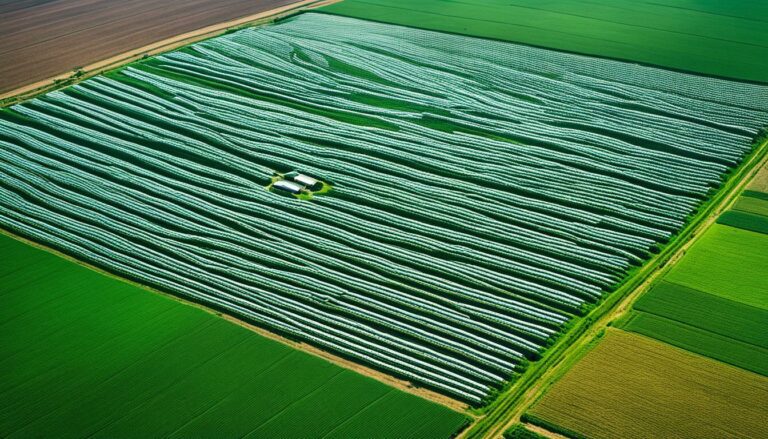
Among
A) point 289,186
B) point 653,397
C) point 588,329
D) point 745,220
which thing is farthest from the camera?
point 289,186

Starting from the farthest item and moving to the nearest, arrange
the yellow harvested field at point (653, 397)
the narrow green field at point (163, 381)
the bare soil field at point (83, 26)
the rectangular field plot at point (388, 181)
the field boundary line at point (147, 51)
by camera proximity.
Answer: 1. the bare soil field at point (83, 26)
2. the field boundary line at point (147, 51)
3. the rectangular field plot at point (388, 181)
4. the narrow green field at point (163, 381)
5. the yellow harvested field at point (653, 397)

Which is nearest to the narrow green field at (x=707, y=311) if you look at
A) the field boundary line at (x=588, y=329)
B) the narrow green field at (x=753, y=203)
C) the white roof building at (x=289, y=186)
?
the field boundary line at (x=588, y=329)

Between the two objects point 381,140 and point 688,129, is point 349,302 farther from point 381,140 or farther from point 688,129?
point 688,129

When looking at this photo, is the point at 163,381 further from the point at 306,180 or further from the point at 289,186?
the point at 306,180

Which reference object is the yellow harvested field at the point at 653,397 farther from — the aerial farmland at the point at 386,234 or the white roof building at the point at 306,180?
the white roof building at the point at 306,180

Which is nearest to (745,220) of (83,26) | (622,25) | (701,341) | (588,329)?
(701,341)

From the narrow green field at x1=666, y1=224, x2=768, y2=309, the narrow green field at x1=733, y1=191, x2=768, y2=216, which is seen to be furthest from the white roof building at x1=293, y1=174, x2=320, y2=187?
the narrow green field at x1=733, y1=191, x2=768, y2=216
